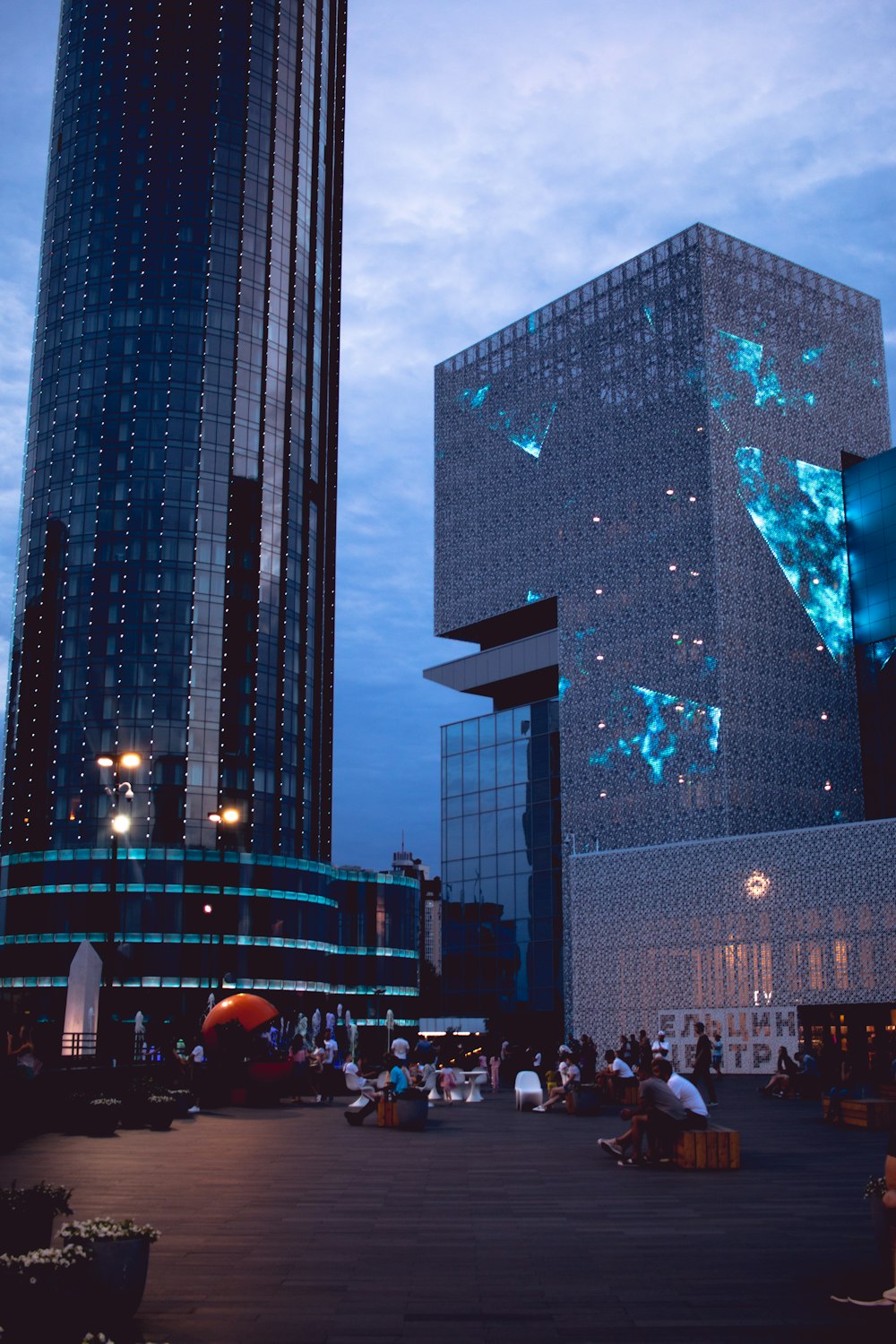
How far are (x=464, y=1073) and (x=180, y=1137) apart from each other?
1720cm

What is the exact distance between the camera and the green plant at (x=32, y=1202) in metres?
9.29

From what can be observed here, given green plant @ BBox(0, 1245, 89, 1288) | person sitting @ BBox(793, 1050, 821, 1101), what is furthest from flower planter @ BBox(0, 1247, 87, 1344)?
person sitting @ BBox(793, 1050, 821, 1101)

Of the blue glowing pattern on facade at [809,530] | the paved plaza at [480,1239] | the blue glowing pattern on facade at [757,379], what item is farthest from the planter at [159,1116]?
the blue glowing pattern on facade at [757,379]

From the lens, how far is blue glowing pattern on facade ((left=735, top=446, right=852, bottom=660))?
234ft

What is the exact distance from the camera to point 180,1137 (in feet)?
87.2

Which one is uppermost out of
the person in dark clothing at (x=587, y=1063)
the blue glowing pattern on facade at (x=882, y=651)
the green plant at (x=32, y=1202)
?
the blue glowing pattern on facade at (x=882, y=651)

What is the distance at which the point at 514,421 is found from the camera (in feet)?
274

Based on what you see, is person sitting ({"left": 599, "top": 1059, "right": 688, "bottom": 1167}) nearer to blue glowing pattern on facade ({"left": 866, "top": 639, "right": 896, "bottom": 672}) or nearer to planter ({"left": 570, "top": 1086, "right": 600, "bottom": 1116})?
planter ({"left": 570, "top": 1086, "right": 600, "bottom": 1116})

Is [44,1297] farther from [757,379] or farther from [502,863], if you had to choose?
[502,863]

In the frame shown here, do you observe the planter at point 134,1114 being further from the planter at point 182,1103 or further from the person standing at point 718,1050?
the person standing at point 718,1050

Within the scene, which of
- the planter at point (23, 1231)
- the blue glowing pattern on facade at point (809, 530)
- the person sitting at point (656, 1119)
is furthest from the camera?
the blue glowing pattern on facade at point (809, 530)

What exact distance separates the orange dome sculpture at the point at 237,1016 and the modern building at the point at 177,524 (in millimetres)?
48845

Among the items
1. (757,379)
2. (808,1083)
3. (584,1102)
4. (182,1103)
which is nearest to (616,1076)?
(584,1102)

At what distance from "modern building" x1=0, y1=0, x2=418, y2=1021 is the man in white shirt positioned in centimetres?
7169
